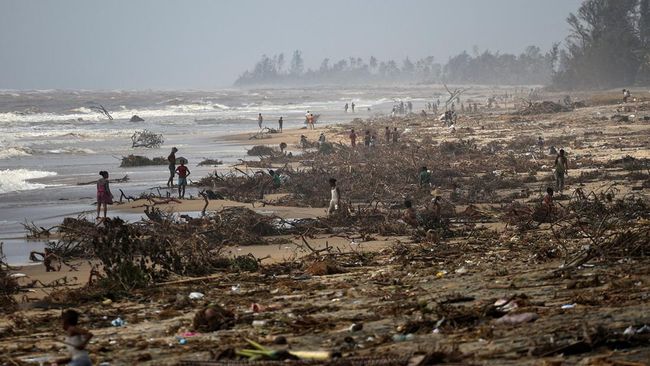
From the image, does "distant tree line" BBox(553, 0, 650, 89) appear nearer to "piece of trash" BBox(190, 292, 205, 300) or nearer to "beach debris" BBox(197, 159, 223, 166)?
"beach debris" BBox(197, 159, 223, 166)

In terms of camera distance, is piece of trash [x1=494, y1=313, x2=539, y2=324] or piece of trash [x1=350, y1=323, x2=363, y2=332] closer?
piece of trash [x1=494, y1=313, x2=539, y2=324]

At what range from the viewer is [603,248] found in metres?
11.8

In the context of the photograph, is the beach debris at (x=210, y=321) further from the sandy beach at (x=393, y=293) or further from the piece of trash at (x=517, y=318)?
the piece of trash at (x=517, y=318)

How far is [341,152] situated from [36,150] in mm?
18163

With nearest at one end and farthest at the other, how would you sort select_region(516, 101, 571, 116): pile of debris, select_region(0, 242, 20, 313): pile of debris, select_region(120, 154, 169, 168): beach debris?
select_region(0, 242, 20, 313): pile of debris → select_region(120, 154, 169, 168): beach debris → select_region(516, 101, 571, 116): pile of debris

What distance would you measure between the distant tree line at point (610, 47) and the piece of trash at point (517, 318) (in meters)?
75.6

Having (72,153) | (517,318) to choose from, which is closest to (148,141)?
(72,153)

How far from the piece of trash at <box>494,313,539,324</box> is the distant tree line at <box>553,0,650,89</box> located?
248 ft

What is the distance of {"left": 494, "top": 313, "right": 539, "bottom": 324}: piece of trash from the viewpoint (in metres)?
8.95

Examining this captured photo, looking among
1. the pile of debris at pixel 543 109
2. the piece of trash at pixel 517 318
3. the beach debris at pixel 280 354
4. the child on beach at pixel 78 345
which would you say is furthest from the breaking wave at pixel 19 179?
the pile of debris at pixel 543 109

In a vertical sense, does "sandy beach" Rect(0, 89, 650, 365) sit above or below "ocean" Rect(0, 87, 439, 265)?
above

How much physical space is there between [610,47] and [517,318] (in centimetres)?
7932

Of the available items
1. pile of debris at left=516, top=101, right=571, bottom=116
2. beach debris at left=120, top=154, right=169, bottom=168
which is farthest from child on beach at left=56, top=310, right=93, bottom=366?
pile of debris at left=516, top=101, right=571, bottom=116

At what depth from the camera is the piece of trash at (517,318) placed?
8.95 m
